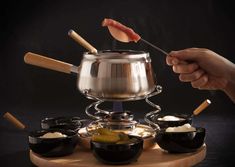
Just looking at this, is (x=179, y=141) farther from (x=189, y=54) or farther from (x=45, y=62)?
(x=45, y=62)

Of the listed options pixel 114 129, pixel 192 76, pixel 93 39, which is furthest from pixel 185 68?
pixel 93 39

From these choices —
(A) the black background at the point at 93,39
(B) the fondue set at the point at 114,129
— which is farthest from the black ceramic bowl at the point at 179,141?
(A) the black background at the point at 93,39

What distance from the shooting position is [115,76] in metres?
1.33

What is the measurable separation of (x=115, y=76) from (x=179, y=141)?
0.23 m

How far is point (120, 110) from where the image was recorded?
1483 mm

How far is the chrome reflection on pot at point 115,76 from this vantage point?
1339mm

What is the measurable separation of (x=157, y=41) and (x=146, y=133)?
833 mm

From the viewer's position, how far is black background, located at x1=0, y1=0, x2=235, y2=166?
2.19 m

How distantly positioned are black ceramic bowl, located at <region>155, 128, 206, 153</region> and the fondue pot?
123mm

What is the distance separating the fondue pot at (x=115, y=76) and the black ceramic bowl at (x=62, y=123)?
0.59 ft

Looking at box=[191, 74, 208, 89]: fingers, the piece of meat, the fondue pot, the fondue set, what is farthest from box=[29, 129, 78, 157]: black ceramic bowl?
box=[191, 74, 208, 89]: fingers

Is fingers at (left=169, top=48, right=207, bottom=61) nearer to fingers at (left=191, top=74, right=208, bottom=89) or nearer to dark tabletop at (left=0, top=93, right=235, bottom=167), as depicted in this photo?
fingers at (left=191, top=74, right=208, bottom=89)

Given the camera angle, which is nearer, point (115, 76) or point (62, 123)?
point (115, 76)

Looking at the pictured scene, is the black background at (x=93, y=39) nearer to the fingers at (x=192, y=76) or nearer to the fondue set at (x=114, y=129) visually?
the fingers at (x=192, y=76)
